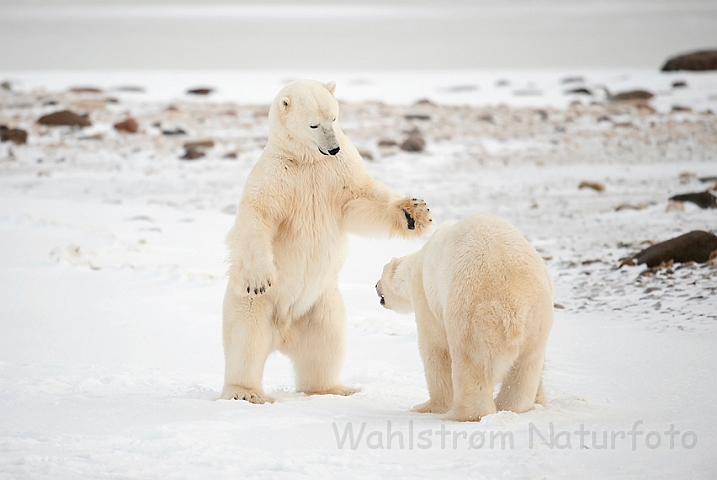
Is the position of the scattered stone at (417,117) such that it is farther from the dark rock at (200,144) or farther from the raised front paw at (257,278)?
the raised front paw at (257,278)

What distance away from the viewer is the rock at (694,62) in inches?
953

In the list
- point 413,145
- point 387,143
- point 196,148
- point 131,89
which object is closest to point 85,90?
point 131,89

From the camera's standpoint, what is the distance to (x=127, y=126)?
653 inches

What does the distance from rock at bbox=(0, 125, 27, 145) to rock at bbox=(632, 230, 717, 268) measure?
12953 millimetres

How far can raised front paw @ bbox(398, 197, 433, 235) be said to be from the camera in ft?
12.9

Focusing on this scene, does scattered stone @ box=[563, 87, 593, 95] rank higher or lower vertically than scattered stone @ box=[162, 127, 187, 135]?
higher

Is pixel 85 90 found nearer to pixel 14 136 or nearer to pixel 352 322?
pixel 14 136

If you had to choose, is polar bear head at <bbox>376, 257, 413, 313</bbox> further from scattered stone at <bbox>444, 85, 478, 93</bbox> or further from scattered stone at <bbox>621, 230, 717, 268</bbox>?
scattered stone at <bbox>444, 85, 478, 93</bbox>

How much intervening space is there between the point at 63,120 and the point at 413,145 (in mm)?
7833

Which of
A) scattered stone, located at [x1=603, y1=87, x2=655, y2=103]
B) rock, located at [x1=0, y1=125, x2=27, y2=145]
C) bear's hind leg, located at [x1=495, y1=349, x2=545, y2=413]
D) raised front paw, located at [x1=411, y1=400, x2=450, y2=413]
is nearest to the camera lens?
bear's hind leg, located at [x1=495, y1=349, x2=545, y2=413]

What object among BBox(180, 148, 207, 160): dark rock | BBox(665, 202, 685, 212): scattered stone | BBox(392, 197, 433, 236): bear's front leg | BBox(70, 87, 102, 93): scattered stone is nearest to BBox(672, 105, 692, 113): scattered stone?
BBox(665, 202, 685, 212): scattered stone

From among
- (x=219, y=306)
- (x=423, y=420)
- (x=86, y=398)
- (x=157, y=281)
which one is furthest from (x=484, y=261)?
(x=157, y=281)

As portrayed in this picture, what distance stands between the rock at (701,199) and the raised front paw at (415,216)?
19.9ft

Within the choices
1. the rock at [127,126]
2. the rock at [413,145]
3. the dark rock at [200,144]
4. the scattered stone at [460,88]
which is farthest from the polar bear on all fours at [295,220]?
the scattered stone at [460,88]
